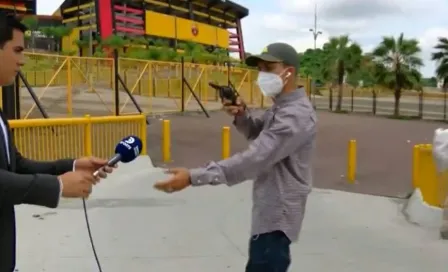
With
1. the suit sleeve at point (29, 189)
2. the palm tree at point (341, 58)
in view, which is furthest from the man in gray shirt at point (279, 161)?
the palm tree at point (341, 58)

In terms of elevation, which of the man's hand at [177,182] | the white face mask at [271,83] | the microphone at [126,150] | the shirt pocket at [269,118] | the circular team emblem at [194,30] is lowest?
the man's hand at [177,182]

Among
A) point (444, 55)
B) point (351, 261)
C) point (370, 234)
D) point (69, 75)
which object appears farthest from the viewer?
point (444, 55)

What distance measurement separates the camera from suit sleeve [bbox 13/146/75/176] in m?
2.56

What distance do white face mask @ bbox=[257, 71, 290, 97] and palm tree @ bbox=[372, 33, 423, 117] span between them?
3227 cm

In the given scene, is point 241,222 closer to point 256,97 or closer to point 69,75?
point 69,75

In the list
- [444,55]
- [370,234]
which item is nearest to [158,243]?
[370,234]

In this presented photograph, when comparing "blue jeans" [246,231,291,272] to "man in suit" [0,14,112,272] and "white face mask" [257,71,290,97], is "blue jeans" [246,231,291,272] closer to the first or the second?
"white face mask" [257,71,290,97]

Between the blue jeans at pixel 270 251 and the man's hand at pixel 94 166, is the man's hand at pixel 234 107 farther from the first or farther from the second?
the man's hand at pixel 94 166

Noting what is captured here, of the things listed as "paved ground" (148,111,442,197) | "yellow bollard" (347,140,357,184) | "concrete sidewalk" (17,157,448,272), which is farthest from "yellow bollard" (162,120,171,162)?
"yellow bollard" (347,140,357,184)

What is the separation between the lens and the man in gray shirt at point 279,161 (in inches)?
105

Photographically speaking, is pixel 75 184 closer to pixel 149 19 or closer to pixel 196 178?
pixel 196 178

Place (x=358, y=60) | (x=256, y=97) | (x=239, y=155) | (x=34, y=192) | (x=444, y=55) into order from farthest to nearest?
(x=358, y=60) < (x=444, y=55) < (x=256, y=97) < (x=239, y=155) < (x=34, y=192)

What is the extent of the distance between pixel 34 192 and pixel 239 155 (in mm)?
915

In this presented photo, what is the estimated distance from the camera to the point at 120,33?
208ft
